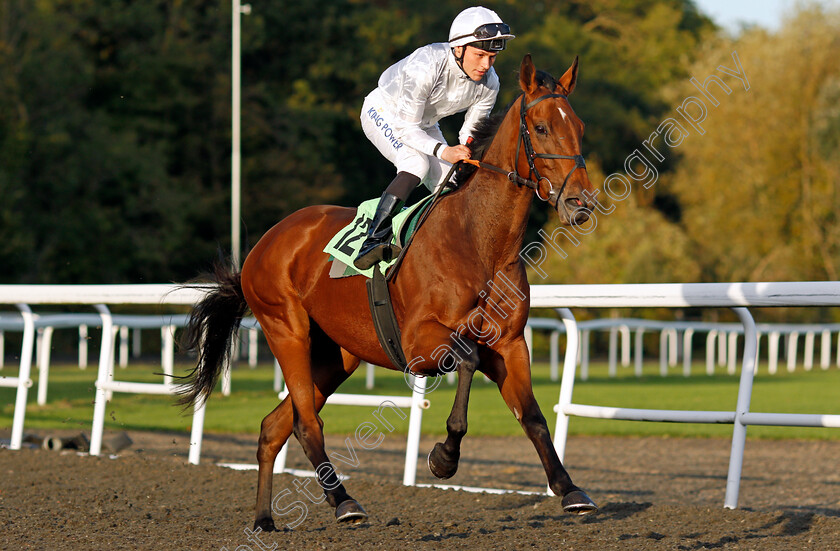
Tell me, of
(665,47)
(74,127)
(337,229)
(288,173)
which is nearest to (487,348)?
(337,229)

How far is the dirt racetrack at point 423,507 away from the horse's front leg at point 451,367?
0.32 metres

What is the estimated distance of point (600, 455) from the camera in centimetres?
856

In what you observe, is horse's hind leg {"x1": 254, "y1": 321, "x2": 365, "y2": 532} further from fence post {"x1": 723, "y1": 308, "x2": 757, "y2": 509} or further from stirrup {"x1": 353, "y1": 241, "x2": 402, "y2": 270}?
fence post {"x1": 723, "y1": 308, "x2": 757, "y2": 509}

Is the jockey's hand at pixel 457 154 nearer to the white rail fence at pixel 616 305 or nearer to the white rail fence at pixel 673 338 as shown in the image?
the white rail fence at pixel 616 305

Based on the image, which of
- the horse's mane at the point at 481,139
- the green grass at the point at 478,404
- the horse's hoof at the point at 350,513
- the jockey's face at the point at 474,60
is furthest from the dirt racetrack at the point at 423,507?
the green grass at the point at 478,404

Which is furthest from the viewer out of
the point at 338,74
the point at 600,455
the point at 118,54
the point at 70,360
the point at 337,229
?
the point at 338,74

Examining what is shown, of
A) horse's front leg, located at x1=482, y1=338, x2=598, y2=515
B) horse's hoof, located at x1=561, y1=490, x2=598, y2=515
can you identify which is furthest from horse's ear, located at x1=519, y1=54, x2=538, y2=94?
horse's hoof, located at x1=561, y1=490, x2=598, y2=515

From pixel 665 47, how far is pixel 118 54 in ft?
82.1

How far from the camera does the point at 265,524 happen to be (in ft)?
14.8

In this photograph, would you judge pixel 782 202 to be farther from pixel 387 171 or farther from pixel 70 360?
pixel 70 360

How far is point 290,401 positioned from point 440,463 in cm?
111

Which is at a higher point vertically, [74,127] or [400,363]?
[74,127]

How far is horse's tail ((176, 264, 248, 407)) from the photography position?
17.9 feet

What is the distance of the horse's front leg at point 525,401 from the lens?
3.81m
